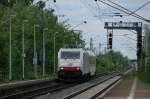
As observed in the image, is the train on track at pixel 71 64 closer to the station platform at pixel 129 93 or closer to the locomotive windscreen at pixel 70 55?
the locomotive windscreen at pixel 70 55

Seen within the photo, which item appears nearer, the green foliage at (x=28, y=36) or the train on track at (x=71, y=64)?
the train on track at (x=71, y=64)

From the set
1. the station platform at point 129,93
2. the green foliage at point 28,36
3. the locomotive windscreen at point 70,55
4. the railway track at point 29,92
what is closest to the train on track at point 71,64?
the locomotive windscreen at point 70,55

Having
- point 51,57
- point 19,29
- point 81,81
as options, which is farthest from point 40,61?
point 81,81

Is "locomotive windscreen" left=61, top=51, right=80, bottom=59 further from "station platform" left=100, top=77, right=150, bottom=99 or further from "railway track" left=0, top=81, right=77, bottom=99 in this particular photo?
"station platform" left=100, top=77, right=150, bottom=99

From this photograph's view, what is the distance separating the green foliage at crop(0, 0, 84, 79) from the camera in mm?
77688

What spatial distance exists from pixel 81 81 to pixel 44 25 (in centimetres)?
3500

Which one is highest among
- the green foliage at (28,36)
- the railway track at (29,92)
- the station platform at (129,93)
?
the green foliage at (28,36)

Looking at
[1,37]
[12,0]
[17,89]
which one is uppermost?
[12,0]

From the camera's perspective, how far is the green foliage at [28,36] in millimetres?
77688

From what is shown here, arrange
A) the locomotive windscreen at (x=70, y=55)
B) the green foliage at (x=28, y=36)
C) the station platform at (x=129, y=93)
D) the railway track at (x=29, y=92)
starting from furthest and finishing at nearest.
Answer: the green foliage at (x=28, y=36) < the locomotive windscreen at (x=70, y=55) < the railway track at (x=29, y=92) < the station platform at (x=129, y=93)

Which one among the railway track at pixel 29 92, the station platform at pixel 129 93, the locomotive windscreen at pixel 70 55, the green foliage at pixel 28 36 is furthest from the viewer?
the green foliage at pixel 28 36

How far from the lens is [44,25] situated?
100438 millimetres

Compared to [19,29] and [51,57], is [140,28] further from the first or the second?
[19,29]

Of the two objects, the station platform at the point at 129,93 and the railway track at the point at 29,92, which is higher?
the station platform at the point at 129,93
